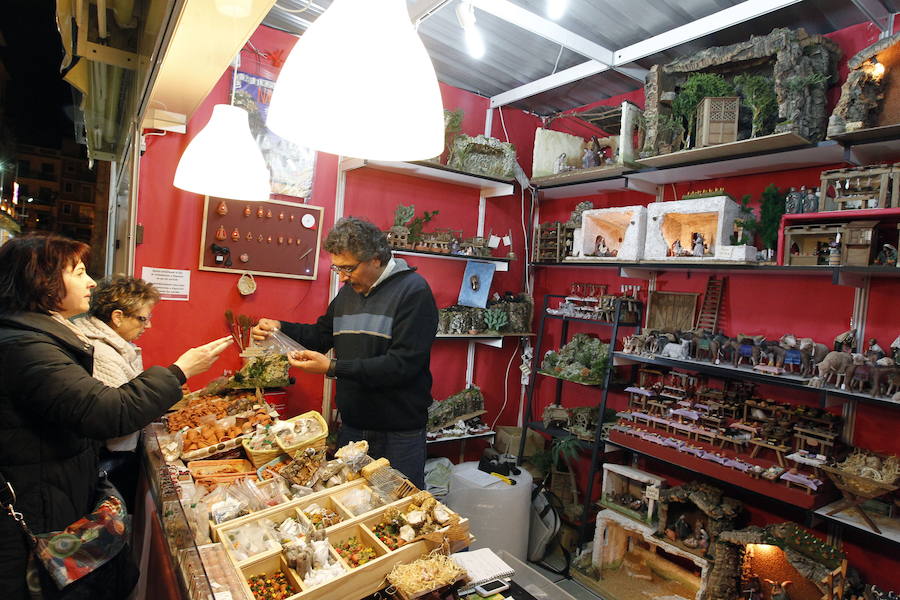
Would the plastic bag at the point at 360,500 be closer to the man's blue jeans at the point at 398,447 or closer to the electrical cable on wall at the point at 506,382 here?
the man's blue jeans at the point at 398,447

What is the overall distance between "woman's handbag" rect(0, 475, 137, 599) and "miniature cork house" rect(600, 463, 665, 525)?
112 inches

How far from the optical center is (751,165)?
3105mm

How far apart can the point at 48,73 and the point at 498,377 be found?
4.49 meters

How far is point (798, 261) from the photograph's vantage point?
2664mm

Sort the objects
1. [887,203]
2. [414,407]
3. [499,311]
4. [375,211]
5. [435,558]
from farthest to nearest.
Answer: [499,311] < [375,211] < [414,407] < [887,203] < [435,558]

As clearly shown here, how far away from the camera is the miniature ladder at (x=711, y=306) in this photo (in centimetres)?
335

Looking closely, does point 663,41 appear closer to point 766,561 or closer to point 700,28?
point 700,28

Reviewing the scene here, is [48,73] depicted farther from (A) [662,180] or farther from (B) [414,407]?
(A) [662,180]

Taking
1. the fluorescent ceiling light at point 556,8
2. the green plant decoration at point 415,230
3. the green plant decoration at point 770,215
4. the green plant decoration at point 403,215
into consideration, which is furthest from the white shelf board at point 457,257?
the green plant decoration at point 770,215

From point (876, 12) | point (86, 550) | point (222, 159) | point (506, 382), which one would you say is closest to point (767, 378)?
point (876, 12)

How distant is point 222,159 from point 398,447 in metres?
1.53

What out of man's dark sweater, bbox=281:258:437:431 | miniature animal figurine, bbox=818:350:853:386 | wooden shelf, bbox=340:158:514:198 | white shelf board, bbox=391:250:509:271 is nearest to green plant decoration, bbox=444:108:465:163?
wooden shelf, bbox=340:158:514:198

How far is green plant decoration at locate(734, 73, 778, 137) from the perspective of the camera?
284 cm

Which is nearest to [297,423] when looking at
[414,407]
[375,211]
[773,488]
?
[414,407]
